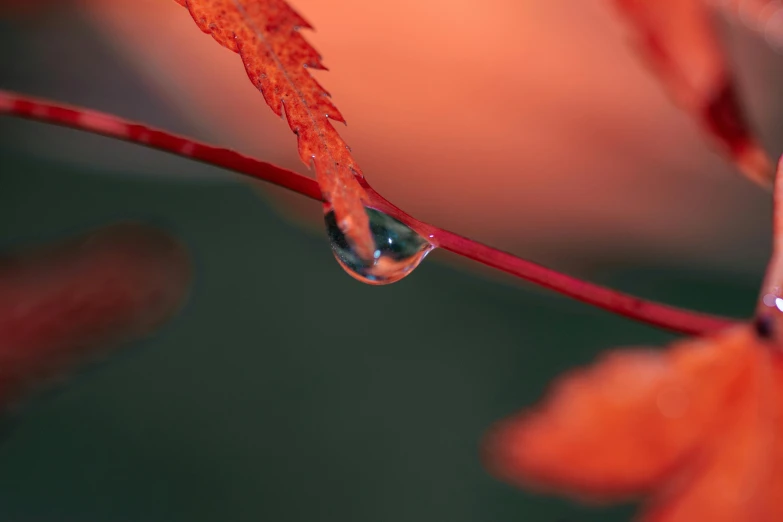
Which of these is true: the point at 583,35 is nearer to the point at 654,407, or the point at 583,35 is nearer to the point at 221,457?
the point at 654,407

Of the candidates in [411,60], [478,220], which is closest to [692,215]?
[478,220]

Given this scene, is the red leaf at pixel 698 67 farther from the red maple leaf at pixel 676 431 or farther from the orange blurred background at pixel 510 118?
the orange blurred background at pixel 510 118

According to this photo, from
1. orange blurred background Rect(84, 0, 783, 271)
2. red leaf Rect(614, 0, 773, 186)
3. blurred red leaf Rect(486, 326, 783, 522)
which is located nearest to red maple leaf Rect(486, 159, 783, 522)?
blurred red leaf Rect(486, 326, 783, 522)

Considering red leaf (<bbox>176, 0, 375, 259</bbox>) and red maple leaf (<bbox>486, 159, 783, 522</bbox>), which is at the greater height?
red leaf (<bbox>176, 0, 375, 259</bbox>)

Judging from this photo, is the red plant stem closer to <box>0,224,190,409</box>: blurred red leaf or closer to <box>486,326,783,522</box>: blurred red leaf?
<box>486,326,783,522</box>: blurred red leaf

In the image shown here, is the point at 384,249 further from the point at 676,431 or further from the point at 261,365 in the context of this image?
the point at 261,365

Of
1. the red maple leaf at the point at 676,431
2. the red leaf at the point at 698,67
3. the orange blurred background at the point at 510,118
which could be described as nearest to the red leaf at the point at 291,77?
the red maple leaf at the point at 676,431
